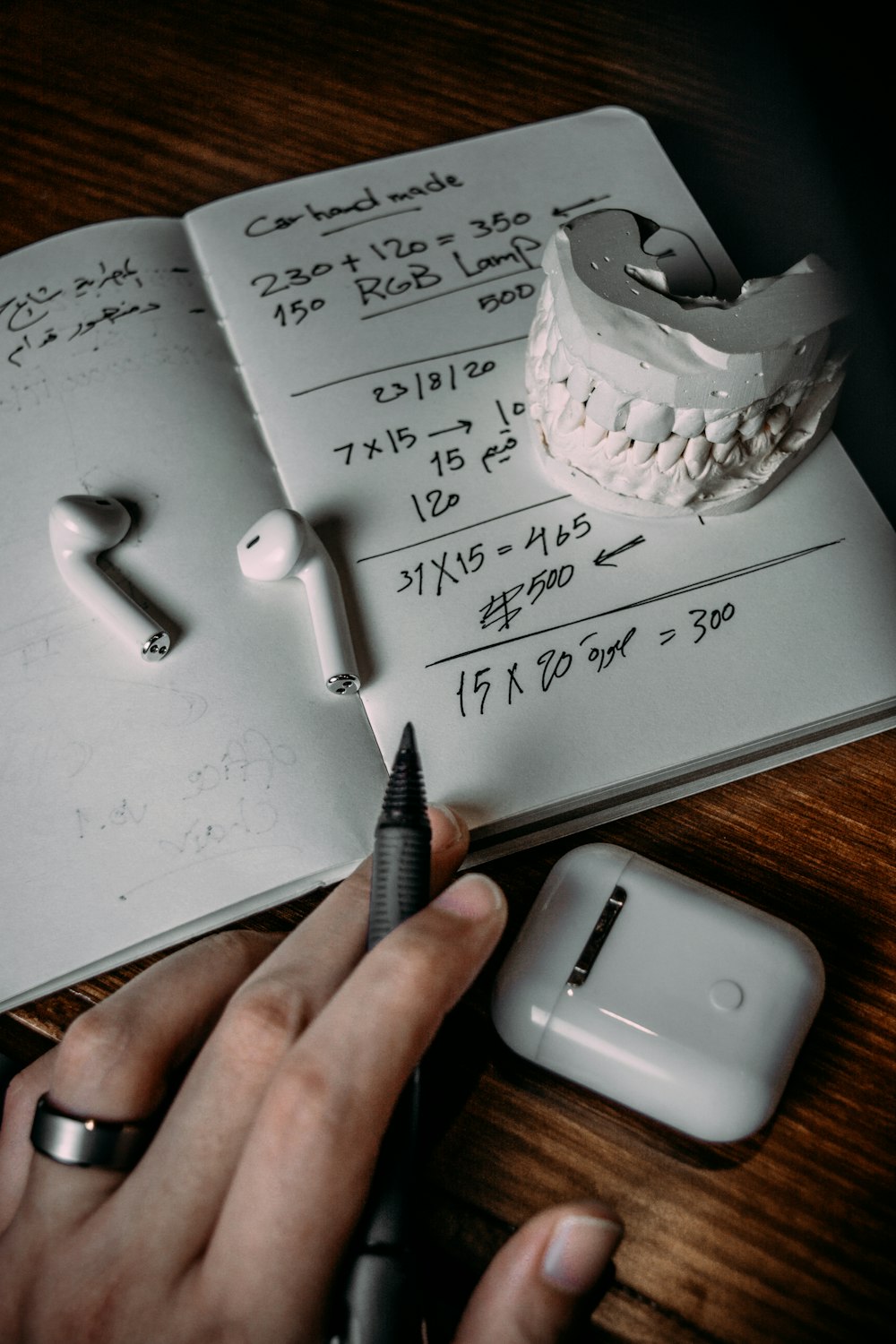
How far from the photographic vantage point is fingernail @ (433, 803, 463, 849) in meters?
0.45

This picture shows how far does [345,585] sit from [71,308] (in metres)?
0.28

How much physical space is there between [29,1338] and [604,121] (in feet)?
2.57

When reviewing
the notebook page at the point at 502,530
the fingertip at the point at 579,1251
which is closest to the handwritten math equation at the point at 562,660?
the notebook page at the point at 502,530

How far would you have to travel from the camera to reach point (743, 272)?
64cm

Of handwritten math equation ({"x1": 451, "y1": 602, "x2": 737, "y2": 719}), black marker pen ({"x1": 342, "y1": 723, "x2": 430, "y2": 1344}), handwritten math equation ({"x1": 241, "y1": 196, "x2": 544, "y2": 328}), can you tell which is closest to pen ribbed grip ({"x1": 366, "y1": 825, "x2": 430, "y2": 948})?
black marker pen ({"x1": 342, "y1": 723, "x2": 430, "y2": 1344})

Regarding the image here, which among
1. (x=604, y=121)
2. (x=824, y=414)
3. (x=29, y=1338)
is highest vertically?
(x=604, y=121)

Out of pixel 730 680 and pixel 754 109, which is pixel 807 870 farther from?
pixel 754 109

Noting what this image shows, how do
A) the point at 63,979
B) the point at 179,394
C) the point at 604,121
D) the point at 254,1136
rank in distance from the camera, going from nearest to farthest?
1. the point at 254,1136
2. the point at 63,979
3. the point at 179,394
4. the point at 604,121

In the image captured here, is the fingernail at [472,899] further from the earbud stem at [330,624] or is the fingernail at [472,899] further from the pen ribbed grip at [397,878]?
the earbud stem at [330,624]

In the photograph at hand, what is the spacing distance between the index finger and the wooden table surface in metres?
0.08

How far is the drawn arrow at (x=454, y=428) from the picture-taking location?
59 centimetres

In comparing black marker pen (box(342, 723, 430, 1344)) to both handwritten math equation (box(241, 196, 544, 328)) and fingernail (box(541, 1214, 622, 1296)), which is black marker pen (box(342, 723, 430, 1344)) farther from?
handwritten math equation (box(241, 196, 544, 328))

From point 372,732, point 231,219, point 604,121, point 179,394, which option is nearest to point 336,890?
point 372,732

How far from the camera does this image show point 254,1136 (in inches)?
13.6
